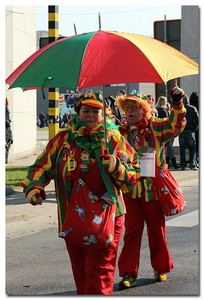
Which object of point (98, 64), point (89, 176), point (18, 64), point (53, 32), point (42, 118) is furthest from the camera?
point (42, 118)

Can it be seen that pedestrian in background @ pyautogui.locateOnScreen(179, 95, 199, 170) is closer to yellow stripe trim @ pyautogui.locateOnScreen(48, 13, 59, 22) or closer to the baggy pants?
yellow stripe trim @ pyautogui.locateOnScreen(48, 13, 59, 22)

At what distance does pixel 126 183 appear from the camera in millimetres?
3732

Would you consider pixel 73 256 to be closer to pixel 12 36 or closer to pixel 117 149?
pixel 117 149

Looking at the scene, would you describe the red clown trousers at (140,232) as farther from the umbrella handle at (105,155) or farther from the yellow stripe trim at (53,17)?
the yellow stripe trim at (53,17)

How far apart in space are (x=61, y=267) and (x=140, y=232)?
3.54ft

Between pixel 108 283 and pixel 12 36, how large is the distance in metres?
12.6

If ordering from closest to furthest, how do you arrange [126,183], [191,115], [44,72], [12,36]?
[44,72]
[126,183]
[191,115]
[12,36]

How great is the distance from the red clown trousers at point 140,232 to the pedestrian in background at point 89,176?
3.19ft

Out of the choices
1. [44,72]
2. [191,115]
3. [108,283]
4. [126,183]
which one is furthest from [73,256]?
[191,115]

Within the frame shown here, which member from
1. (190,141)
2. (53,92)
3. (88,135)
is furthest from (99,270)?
(190,141)

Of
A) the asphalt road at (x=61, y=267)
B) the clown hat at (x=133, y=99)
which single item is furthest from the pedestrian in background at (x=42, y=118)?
the clown hat at (x=133, y=99)

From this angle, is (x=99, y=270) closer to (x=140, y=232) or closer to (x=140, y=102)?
A: (x=140, y=232)

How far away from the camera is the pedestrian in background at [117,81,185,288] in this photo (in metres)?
4.73

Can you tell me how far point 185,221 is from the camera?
24.3 ft
